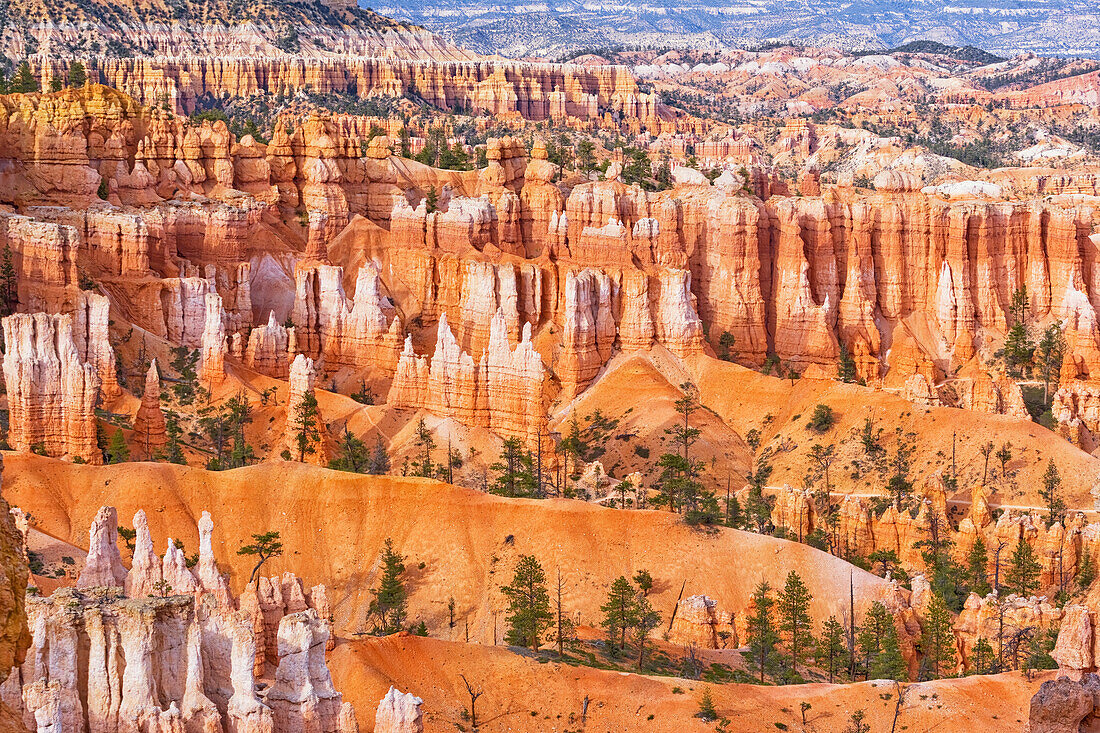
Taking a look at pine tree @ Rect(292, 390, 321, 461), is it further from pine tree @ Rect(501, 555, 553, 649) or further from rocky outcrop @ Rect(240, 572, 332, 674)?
rocky outcrop @ Rect(240, 572, 332, 674)

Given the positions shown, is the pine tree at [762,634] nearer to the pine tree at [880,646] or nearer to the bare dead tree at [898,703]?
the pine tree at [880,646]

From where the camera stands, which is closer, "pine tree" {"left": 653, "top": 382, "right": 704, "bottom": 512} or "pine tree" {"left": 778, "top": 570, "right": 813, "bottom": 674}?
"pine tree" {"left": 778, "top": 570, "right": 813, "bottom": 674}

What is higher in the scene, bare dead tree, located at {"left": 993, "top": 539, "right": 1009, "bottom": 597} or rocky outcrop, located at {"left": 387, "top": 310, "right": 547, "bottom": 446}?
rocky outcrop, located at {"left": 387, "top": 310, "right": 547, "bottom": 446}

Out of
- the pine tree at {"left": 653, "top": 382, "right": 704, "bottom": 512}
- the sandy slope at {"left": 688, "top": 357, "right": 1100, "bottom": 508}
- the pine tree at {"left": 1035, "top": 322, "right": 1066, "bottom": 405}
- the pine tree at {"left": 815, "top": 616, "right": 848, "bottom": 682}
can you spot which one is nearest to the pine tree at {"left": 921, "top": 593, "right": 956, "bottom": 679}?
the pine tree at {"left": 815, "top": 616, "right": 848, "bottom": 682}

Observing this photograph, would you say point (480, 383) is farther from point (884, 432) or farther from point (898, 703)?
point (898, 703)

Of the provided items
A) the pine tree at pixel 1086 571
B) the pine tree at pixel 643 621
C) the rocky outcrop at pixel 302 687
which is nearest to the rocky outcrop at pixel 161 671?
the rocky outcrop at pixel 302 687

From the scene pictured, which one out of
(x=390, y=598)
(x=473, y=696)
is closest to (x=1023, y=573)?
(x=390, y=598)
